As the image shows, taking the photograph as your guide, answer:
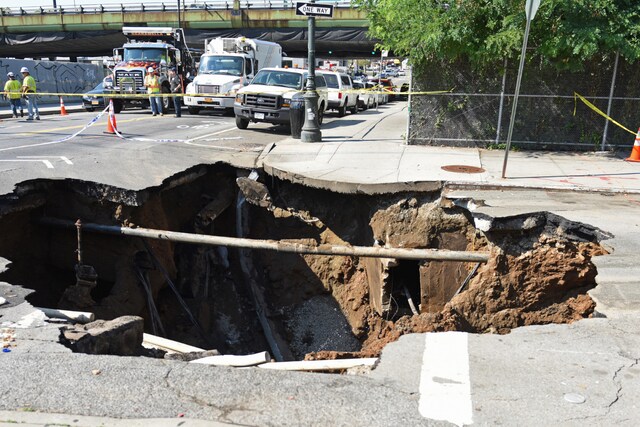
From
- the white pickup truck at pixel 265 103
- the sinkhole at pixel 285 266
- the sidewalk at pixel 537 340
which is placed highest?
the white pickup truck at pixel 265 103

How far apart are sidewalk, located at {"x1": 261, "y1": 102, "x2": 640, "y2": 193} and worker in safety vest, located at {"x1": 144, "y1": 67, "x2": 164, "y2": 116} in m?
10.1

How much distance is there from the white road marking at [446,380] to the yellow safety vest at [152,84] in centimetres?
1964

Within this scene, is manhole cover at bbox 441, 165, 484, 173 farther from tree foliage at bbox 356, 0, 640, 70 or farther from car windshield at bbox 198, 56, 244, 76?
car windshield at bbox 198, 56, 244, 76

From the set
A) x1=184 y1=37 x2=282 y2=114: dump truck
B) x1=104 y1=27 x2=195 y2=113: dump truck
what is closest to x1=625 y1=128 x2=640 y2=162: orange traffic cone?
x1=184 y1=37 x2=282 y2=114: dump truck

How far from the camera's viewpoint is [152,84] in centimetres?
2153

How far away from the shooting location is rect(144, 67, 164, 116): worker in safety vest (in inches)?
843

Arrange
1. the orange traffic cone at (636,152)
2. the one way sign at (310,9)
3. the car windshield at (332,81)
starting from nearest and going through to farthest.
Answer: the orange traffic cone at (636,152) < the one way sign at (310,9) < the car windshield at (332,81)

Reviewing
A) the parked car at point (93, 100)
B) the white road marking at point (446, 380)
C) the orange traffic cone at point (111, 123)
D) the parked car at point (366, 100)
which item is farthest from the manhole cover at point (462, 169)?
the parked car at point (93, 100)

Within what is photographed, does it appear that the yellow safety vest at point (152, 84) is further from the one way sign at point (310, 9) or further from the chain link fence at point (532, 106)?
the chain link fence at point (532, 106)

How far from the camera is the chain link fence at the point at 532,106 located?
1234 centimetres

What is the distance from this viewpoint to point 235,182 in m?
10.7

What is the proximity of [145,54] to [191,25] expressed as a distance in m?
21.3

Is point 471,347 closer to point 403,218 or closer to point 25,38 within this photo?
point 403,218

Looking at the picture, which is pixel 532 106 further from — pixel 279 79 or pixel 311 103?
pixel 279 79
